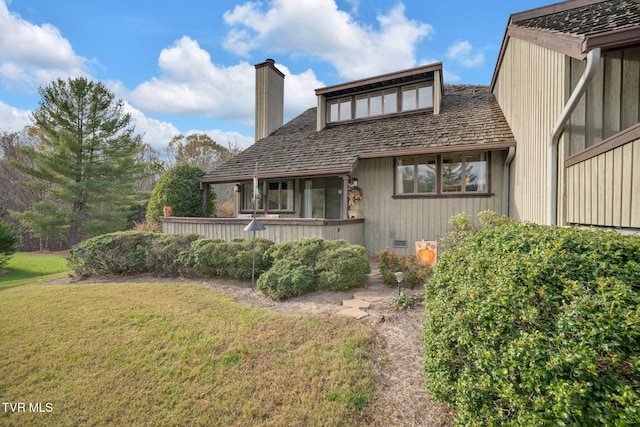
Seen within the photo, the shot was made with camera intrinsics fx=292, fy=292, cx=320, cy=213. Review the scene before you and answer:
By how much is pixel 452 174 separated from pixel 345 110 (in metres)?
5.27

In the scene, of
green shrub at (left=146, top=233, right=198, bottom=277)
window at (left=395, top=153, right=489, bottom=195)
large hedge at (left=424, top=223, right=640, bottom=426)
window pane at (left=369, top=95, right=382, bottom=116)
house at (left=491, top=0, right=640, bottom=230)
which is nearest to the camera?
large hedge at (left=424, top=223, right=640, bottom=426)

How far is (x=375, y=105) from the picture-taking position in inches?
428

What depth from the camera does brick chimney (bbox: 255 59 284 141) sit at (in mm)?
13523

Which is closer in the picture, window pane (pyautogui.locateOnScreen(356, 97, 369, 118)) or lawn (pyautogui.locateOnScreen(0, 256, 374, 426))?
lawn (pyautogui.locateOnScreen(0, 256, 374, 426))

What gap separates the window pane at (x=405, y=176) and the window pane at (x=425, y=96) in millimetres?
2726

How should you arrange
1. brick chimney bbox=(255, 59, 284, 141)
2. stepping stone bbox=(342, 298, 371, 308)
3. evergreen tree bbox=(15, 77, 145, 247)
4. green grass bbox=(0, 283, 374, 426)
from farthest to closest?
evergreen tree bbox=(15, 77, 145, 247), brick chimney bbox=(255, 59, 284, 141), stepping stone bbox=(342, 298, 371, 308), green grass bbox=(0, 283, 374, 426)

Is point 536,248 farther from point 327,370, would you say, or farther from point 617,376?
point 327,370

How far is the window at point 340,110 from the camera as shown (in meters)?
11.5

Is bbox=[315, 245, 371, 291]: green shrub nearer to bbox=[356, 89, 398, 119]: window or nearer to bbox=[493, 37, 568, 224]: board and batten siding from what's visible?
bbox=[493, 37, 568, 224]: board and batten siding

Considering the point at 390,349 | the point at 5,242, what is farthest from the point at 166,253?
the point at 5,242

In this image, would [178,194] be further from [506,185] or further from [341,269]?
[506,185]

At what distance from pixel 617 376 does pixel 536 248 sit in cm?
76

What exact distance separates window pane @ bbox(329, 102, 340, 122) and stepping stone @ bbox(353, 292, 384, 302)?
27.7 ft

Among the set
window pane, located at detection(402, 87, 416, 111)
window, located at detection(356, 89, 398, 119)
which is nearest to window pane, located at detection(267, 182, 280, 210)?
window, located at detection(356, 89, 398, 119)
